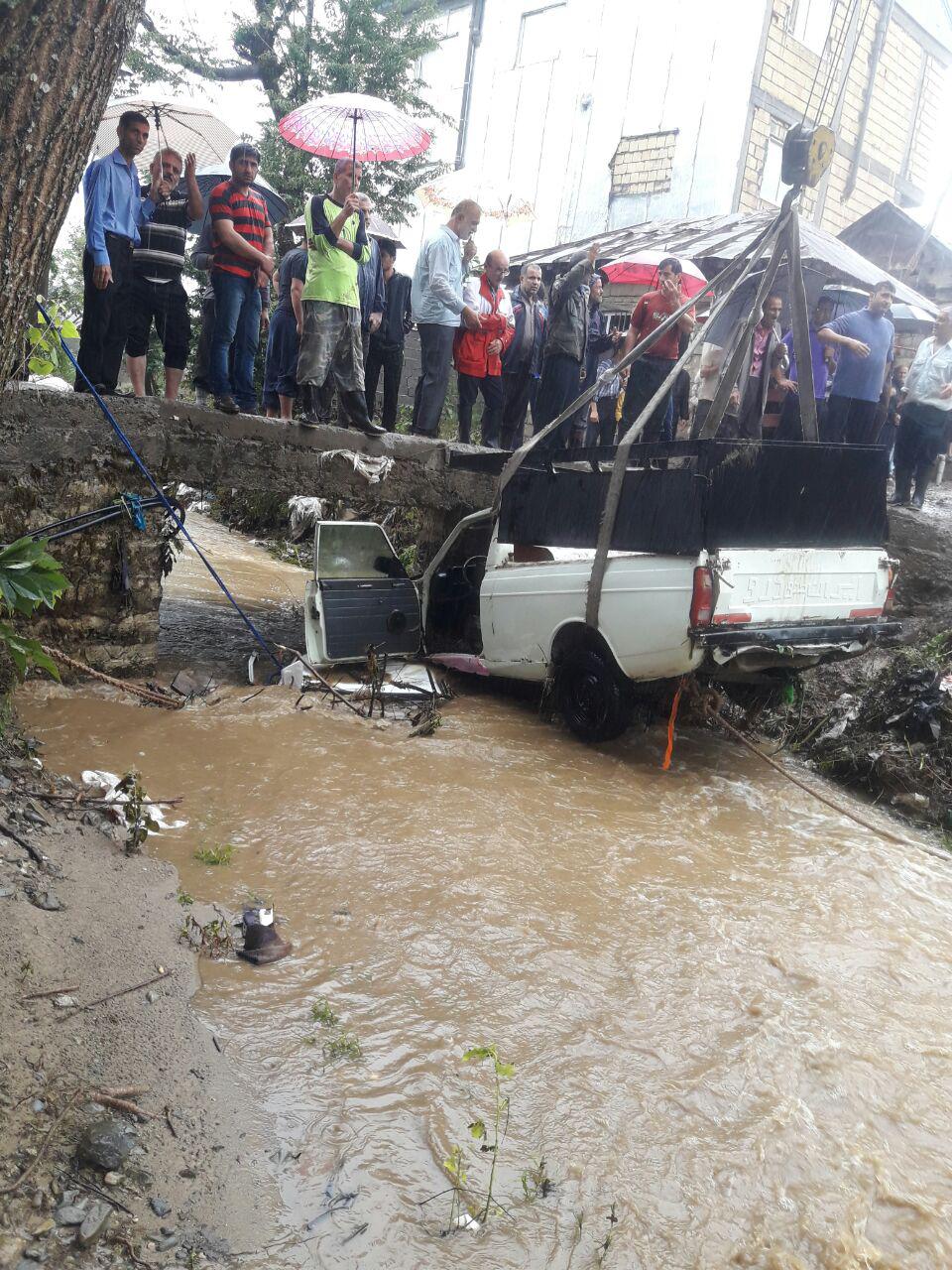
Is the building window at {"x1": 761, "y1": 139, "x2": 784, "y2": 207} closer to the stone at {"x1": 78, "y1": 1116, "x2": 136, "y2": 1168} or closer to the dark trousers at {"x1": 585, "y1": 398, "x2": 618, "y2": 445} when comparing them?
the dark trousers at {"x1": 585, "y1": 398, "x2": 618, "y2": 445}

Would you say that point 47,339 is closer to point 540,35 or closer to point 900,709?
point 900,709

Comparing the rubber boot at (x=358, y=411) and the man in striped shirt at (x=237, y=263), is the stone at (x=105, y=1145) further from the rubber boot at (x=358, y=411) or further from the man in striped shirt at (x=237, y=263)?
the rubber boot at (x=358, y=411)

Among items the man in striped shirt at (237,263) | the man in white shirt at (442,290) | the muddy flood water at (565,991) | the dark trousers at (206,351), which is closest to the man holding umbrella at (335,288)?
the man in striped shirt at (237,263)

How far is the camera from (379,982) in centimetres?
378

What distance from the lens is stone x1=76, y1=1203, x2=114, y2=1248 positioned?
2.30m

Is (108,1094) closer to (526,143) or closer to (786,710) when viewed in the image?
(786,710)

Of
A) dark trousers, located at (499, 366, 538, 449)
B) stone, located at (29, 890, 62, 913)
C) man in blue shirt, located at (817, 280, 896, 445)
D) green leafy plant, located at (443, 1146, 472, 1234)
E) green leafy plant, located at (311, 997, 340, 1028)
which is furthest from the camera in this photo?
dark trousers, located at (499, 366, 538, 449)

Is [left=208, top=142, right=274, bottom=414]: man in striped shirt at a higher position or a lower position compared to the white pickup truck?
higher

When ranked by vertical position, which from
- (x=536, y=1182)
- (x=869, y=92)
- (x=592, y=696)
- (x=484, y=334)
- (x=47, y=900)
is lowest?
(x=536, y=1182)

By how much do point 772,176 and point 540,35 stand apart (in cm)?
565

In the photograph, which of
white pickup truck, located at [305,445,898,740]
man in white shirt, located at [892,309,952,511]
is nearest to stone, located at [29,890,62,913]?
white pickup truck, located at [305,445,898,740]

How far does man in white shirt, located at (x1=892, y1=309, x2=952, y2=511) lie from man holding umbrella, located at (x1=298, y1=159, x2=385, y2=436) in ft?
17.4

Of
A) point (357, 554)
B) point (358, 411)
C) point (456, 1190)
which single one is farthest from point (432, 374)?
point (456, 1190)

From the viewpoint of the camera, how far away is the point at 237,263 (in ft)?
23.1
